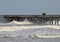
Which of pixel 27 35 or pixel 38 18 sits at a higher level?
pixel 27 35

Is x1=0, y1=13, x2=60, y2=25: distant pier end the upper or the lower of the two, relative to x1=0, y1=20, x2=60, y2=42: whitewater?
lower

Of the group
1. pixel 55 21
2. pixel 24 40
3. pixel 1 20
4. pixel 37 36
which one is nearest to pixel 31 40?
pixel 24 40

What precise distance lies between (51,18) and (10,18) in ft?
Answer: 17.3

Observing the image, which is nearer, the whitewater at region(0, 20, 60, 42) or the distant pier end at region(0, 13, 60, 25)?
the whitewater at region(0, 20, 60, 42)

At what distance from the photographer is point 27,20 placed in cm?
3709

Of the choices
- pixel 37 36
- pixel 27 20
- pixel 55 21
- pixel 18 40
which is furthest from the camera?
pixel 27 20

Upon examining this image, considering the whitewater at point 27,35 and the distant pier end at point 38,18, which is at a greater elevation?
the whitewater at point 27,35

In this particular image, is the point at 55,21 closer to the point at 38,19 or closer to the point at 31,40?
the point at 38,19

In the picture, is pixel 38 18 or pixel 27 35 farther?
pixel 38 18

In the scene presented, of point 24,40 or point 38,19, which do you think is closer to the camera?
point 24,40

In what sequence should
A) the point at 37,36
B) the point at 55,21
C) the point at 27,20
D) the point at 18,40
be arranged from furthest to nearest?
the point at 27,20
the point at 55,21
the point at 37,36
the point at 18,40

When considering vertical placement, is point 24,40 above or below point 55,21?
above

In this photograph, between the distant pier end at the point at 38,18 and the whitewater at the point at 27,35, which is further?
the distant pier end at the point at 38,18

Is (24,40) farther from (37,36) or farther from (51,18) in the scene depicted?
(51,18)
